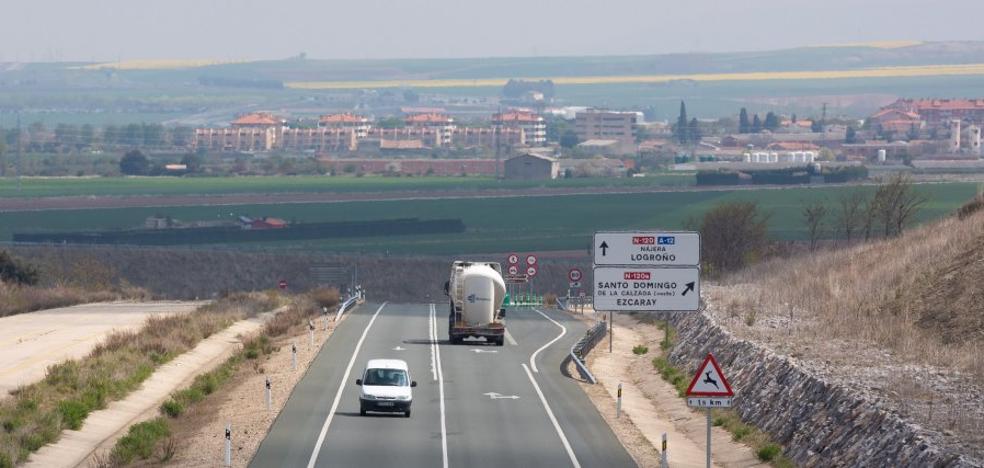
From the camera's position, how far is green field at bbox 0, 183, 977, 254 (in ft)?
509

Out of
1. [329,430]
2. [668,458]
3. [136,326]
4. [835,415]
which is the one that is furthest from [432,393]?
[136,326]

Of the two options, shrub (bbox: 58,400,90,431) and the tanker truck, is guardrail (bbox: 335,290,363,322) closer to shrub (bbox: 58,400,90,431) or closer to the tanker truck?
the tanker truck

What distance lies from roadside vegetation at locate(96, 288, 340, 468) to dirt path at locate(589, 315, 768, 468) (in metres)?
11.9

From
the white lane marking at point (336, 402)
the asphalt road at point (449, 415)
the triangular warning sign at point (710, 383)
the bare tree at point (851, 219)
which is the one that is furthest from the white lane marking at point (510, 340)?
the bare tree at point (851, 219)

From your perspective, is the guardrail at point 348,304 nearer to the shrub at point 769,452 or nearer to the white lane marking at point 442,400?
the white lane marking at point 442,400

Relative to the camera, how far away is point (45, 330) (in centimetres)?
7781

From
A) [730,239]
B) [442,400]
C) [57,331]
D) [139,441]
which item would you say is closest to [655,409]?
[442,400]

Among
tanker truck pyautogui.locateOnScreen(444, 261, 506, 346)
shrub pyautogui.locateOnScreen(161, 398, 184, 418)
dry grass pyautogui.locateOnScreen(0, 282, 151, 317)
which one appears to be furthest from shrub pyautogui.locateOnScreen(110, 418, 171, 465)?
dry grass pyautogui.locateOnScreen(0, 282, 151, 317)

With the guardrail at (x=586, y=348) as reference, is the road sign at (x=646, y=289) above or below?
above

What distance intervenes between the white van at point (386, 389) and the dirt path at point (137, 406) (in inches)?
260

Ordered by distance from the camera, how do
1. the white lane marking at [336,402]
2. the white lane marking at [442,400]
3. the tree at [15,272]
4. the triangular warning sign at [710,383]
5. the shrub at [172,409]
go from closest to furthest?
the triangular warning sign at [710,383] < the white lane marking at [336,402] < the white lane marking at [442,400] < the shrub at [172,409] < the tree at [15,272]

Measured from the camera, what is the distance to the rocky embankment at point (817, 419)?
111 feet

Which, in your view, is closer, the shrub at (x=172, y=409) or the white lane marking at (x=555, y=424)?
the white lane marking at (x=555, y=424)

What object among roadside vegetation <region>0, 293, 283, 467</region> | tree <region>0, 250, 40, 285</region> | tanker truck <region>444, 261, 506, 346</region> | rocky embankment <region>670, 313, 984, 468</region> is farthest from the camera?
tree <region>0, 250, 40, 285</region>
